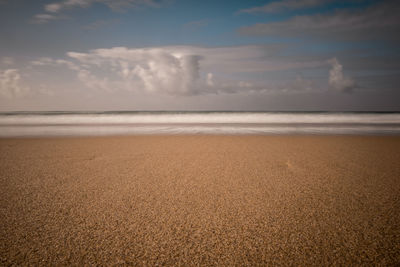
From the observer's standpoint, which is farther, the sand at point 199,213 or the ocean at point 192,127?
the ocean at point 192,127

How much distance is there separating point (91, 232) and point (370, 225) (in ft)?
7.95

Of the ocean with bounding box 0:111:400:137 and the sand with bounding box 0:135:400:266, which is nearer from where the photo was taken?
the sand with bounding box 0:135:400:266

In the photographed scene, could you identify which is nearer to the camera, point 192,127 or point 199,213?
point 199,213

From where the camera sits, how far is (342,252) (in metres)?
1.52

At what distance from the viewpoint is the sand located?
1.51 meters

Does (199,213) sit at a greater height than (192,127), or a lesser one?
lesser

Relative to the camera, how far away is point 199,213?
2062 mm

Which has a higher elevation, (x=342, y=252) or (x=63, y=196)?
(x=63, y=196)

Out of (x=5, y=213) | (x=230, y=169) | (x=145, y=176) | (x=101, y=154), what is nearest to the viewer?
(x=5, y=213)

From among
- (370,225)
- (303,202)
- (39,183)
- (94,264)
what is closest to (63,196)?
(39,183)

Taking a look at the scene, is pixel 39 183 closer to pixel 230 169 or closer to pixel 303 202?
pixel 230 169

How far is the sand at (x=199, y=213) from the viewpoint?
4.95ft

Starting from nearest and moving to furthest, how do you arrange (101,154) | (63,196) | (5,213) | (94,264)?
(94,264)
(5,213)
(63,196)
(101,154)

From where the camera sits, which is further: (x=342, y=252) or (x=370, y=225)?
(x=370, y=225)
